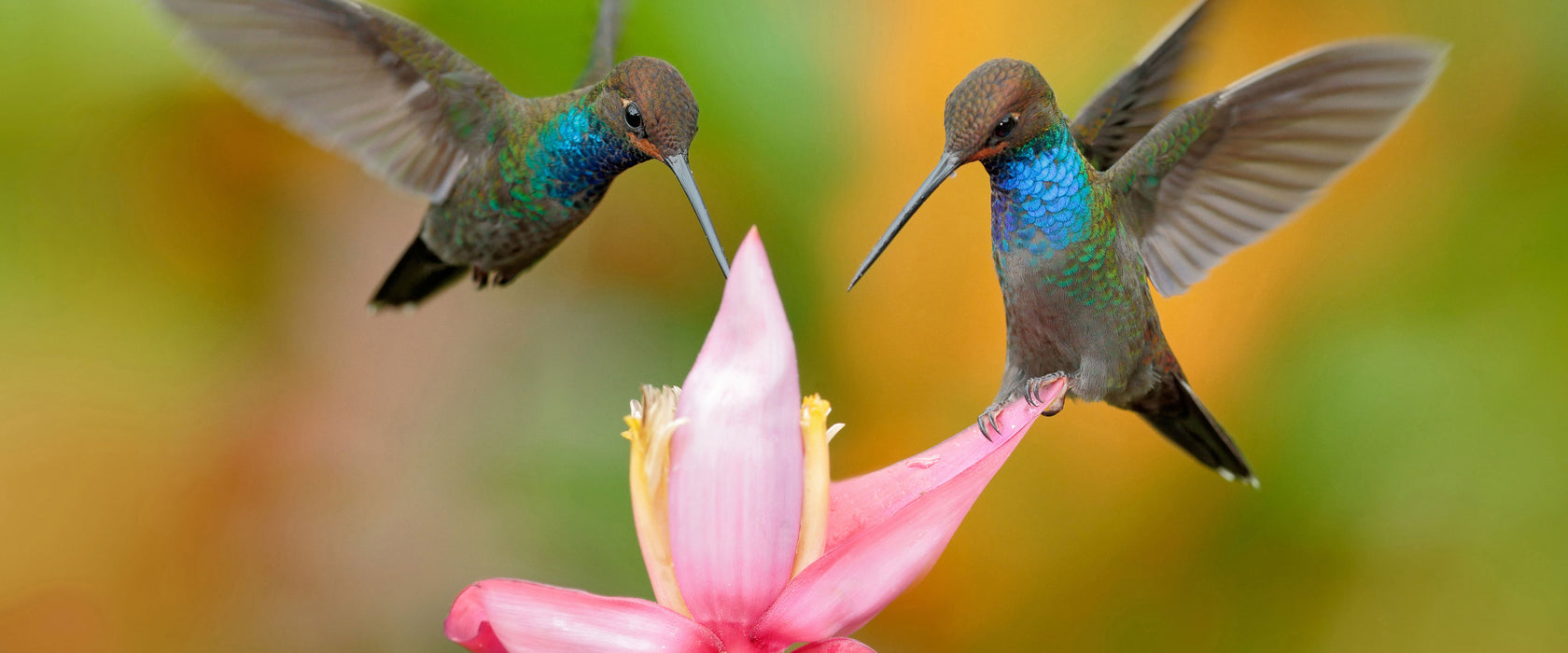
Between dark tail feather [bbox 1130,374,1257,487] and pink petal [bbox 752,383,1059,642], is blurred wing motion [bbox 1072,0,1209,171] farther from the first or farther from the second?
pink petal [bbox 752,383,1059,642]

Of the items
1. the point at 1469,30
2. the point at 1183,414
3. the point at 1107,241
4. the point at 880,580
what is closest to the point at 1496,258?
the point at 1469,30

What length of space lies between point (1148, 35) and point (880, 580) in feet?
3.23

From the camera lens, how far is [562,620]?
0.38 metres


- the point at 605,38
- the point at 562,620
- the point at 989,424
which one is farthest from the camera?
the point at 605,38

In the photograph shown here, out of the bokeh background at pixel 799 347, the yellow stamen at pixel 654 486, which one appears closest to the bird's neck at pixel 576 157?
the yellow stamen at pixel 654 486

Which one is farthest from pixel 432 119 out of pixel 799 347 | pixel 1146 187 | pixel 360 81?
pixel 799 347

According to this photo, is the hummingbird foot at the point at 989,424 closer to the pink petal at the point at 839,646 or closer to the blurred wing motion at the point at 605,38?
the pink petal at the point at 839,646

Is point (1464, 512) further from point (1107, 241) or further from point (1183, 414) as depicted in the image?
point (1107, 241)

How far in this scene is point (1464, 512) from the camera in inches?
43.9

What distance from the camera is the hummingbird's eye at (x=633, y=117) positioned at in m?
0.46

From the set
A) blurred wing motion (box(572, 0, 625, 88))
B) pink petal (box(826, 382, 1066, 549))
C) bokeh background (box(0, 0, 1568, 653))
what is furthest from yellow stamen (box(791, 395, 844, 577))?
bokeh background (box(0, 0, 1568, 653))

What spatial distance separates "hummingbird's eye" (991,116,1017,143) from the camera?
446mm

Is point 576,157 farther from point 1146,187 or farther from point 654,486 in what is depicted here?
point 1146,187

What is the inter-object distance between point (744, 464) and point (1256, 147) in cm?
36
